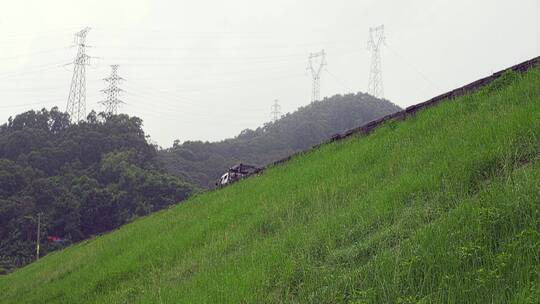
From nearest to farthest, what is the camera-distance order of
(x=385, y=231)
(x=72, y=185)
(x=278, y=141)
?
(x=385, y=231), (x=72, y=185), (x=278, y=141)

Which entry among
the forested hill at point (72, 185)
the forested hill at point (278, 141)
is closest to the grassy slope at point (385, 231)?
the forested hill at point (72, 185)

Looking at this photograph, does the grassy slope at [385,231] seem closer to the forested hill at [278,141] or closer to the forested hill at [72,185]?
the forested hill at [72,185]

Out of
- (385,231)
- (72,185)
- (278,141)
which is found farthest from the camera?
(278,141)

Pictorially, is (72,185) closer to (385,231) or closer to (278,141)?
(278,141)

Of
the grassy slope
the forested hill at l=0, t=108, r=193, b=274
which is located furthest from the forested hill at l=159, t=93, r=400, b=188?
the grassy slope

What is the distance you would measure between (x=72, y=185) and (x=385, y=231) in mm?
49692

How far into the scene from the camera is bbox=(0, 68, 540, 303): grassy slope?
16.3 feet

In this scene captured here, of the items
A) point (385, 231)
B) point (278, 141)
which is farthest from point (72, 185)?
point (385, 231)

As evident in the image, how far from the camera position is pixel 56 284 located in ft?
41.5

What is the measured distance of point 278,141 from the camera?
223ft

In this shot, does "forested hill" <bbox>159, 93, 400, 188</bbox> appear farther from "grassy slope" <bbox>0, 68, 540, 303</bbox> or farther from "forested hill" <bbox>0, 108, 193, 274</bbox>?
"grassy slope" <bbox>0, 68, 540, 303</bbox>

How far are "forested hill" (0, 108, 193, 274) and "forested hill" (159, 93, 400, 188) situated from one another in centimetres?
712

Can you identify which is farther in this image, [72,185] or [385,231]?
[72,185]

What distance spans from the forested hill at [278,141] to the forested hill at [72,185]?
23.3 feet
